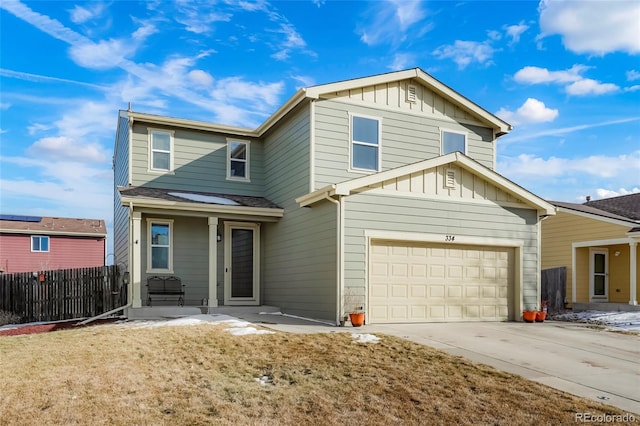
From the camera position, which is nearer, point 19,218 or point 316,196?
point 316,196

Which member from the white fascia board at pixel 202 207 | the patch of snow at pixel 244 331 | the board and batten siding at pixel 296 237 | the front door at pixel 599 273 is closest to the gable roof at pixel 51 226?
the board and batten siding at pixel 296 237

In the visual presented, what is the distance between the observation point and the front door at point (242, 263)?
16031 mm

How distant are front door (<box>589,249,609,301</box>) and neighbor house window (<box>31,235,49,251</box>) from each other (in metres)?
28.0

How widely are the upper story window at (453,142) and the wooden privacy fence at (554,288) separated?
6.58 metres

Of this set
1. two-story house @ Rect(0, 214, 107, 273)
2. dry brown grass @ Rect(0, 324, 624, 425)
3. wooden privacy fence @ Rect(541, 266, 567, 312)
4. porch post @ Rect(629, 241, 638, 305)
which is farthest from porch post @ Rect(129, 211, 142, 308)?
two-story house @ Rect(0, 214, 107, 273)

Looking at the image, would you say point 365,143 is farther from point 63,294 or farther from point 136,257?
point 63,294

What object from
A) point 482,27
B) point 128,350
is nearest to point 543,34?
point 482,27

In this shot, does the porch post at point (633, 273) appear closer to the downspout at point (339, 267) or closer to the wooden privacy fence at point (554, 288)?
the wooden privacy fence at point (554, 288)

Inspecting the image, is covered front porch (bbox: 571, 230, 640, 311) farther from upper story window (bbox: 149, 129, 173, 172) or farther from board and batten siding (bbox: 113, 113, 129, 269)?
board and batten siding (bbox: 113, 113, 129, 269)

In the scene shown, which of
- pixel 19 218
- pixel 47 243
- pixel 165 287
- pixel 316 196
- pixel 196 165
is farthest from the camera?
pixel 19 218

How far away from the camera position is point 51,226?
1195 inches

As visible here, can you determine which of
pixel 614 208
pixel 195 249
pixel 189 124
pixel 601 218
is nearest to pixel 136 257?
pixel 195 249

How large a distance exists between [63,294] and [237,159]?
22.8 ft

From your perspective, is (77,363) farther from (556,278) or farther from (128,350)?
(556,278)
